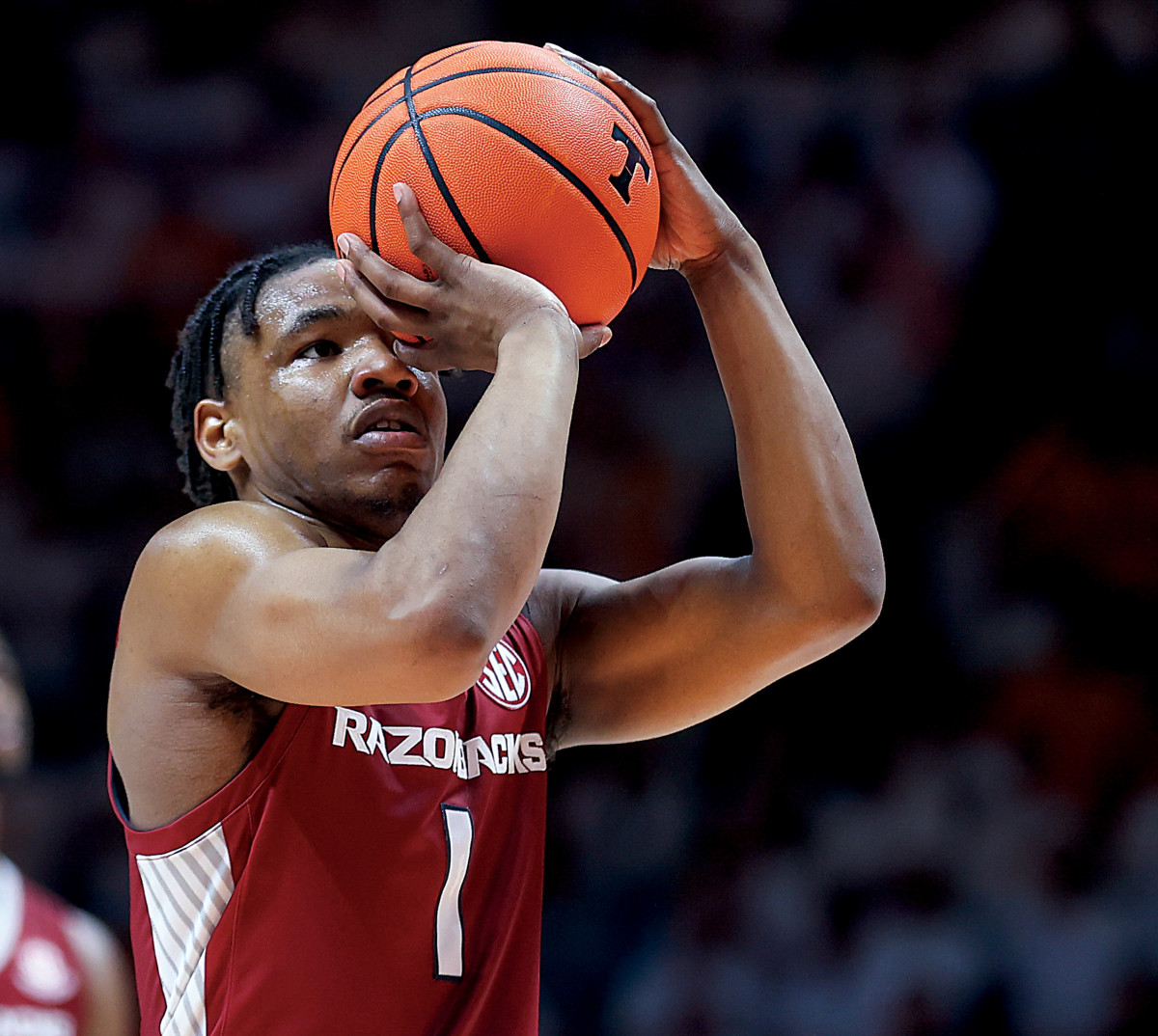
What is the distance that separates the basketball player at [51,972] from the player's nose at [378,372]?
70 centimetres

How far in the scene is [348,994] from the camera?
2.01 meters

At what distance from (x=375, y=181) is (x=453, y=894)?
1.13 m

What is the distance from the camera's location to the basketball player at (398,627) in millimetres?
1826

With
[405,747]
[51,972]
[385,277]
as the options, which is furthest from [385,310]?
[51,972]

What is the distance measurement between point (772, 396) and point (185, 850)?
50.5 inches

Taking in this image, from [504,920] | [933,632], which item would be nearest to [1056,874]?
[933,632]

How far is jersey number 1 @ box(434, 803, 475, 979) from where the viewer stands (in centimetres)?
209

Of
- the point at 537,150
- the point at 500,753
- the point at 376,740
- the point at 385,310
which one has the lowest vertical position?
the point at 500,753

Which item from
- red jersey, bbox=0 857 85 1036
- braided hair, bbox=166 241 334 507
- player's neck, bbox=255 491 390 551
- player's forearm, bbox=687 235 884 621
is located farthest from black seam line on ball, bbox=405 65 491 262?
red jersey, bbox=0 857 85 1036

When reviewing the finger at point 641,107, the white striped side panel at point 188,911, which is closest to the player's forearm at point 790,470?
the finger at point 641,107

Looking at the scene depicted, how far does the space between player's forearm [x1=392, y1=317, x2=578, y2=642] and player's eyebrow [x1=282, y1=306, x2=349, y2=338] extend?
481 mm

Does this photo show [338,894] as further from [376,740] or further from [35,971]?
[35,971]

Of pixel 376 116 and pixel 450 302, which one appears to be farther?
pixel 376 116

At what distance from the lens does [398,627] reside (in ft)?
5.72
